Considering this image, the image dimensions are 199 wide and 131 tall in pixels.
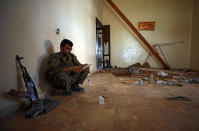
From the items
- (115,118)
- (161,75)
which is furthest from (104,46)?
(115,118)

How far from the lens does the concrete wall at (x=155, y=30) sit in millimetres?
4867

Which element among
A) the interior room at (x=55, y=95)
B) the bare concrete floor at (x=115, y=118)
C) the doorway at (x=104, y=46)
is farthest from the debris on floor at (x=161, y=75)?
the doorway at (x=104, y=46)

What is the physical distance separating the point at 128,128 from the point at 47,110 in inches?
33.6

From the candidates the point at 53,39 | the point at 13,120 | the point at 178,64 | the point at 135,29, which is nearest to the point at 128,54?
the point at 135,29

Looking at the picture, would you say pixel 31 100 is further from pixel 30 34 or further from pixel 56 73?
pixel 30 34

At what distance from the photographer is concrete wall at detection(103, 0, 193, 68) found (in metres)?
4.87

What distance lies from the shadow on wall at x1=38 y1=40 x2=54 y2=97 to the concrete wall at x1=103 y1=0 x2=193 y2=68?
4407 mm

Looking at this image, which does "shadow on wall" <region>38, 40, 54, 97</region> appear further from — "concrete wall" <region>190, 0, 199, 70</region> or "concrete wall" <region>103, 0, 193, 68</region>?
"concrete wall" <region>190, 0, 199, 70</region>

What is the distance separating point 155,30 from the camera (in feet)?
17.0

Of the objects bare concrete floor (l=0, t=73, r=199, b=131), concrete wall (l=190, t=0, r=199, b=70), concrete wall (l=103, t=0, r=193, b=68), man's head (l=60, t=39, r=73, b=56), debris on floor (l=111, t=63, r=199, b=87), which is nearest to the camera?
bare concrete floor (l=0, t=73, r=199, b=131)

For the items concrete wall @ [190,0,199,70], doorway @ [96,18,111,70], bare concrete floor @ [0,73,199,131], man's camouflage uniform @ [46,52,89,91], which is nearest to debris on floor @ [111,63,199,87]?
concrete wall @ [190,0,199,70]

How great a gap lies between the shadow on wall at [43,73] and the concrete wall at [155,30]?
14.5ft

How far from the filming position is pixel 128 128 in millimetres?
866

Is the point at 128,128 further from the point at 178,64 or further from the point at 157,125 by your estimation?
the point at 178,64
